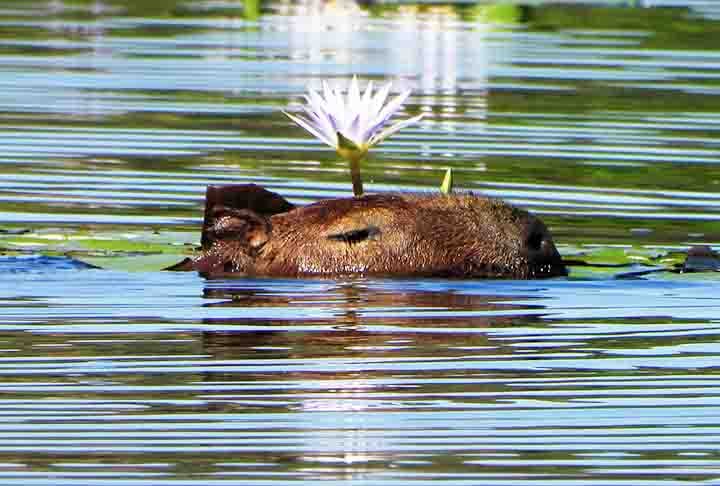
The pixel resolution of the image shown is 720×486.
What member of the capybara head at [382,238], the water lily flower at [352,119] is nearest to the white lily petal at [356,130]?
the water lily flower at [352,119]

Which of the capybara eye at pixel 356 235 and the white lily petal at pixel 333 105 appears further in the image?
the capybara eye at pixel 356 235

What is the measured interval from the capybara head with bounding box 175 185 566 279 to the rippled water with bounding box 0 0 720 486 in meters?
0.15

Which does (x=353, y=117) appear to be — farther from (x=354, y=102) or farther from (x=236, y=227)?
(x=236, y=227)

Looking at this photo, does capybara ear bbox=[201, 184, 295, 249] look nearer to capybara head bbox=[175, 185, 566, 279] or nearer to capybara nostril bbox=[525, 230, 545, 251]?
capybara head bbox=[175, 185, 566, 279]

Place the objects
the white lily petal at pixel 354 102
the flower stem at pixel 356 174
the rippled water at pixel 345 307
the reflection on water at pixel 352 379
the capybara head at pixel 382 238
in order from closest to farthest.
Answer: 1. the reflection on water at pixel 352 379
2. the rippled water at pixel 345 307
3. the white lily petal at pixel 354 102
4. the flower stem at pixel 356 174
5. the capybara head at pixel 382 238

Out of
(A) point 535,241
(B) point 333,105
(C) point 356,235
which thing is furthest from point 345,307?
(A) point 535,241

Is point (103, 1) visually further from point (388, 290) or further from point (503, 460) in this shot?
Result: point (503, 460)

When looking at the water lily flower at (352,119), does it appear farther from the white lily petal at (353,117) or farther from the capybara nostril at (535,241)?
the capybara nostril at (535,241)

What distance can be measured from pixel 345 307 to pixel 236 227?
1.11 meters

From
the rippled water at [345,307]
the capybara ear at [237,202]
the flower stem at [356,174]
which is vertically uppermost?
the flower stem at [356,174]

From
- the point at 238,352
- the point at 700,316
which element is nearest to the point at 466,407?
the point at 238,352

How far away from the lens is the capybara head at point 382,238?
10.9m

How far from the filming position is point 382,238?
11.0 m

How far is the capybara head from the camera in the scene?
431 inches
